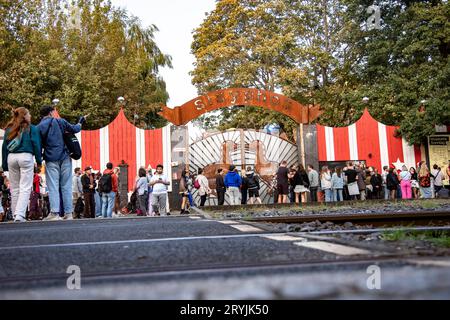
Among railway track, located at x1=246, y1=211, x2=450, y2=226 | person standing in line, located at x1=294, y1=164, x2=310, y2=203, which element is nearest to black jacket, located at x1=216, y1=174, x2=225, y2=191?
person standing in line, located at x1=294, y1=164, x2=310, y2=203

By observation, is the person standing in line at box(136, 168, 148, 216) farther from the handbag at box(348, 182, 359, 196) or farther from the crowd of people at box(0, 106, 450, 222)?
the handbag at box(348, 182, 359, 196)

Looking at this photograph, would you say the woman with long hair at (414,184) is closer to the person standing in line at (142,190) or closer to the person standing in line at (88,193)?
the person standing in line at (142,190)

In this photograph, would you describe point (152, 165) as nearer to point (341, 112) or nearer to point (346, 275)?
point (341, 112)

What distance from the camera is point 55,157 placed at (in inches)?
288

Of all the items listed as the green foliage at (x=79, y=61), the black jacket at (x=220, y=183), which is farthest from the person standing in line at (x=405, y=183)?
the green foliage at (x=79, y=61)

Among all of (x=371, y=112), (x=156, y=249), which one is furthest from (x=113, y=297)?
(x=371, y=112)

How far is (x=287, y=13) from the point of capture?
2983cm

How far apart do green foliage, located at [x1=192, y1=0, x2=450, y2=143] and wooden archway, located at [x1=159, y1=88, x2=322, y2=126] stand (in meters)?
5.50

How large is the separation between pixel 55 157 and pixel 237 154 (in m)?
12.5

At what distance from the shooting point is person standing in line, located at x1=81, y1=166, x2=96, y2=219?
1373cm

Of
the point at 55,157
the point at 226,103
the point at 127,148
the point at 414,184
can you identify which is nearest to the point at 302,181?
the point at 226,103

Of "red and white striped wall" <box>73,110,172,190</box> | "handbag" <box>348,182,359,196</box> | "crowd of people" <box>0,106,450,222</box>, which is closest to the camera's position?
"crowd of people" <box>0,106,450,222</box>

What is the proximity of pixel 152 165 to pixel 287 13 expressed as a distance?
15514 millimetres

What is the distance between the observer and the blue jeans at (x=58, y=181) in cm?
731
